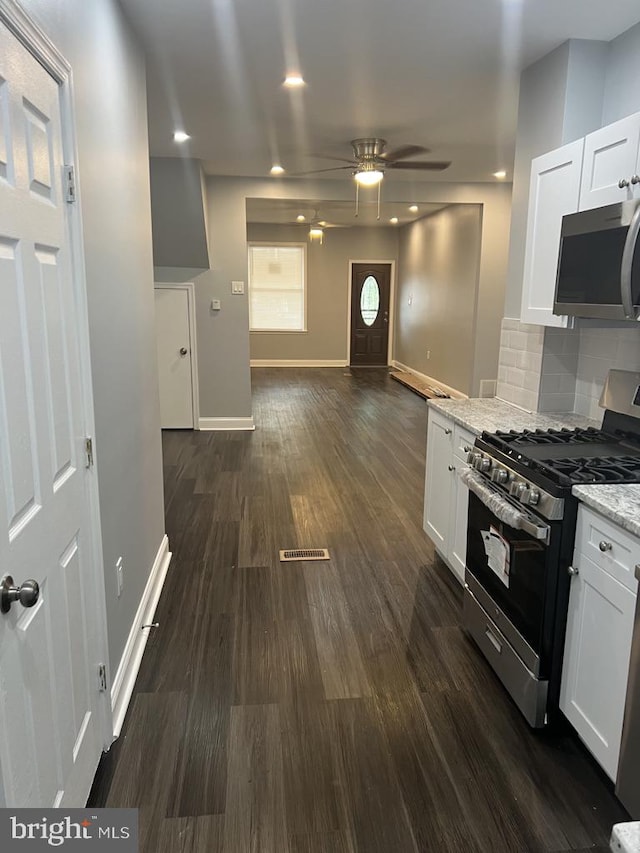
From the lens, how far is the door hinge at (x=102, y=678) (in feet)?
6.17

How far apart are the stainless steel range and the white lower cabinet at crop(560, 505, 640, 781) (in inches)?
1.9

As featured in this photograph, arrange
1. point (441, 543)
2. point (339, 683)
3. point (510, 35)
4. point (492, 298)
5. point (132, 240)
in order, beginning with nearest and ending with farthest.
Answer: point (339, 683) < point (132, 240) < point (510, 35) < point (441, 543) < point (492, 298)

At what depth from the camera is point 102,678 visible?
74.7 inches

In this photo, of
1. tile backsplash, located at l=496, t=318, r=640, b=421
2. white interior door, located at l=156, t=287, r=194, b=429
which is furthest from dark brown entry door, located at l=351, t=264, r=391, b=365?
tile backsplash, located at l=496, t=318, r=640, b=421

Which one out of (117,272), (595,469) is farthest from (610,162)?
(117,272)

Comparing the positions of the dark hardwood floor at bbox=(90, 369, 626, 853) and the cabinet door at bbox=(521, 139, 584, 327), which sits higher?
the cabinet door at bbox=(521, 139, 584, 327)

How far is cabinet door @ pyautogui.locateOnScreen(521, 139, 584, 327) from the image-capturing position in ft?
8.27

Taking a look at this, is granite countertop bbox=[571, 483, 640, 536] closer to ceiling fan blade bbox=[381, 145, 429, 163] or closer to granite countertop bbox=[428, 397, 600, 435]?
granite countertop bbox=[428, 397, 600, 435]

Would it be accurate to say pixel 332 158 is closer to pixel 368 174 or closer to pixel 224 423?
pixel 368 174

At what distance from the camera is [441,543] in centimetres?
328

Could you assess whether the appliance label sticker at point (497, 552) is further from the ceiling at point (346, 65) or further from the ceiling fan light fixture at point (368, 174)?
the ceiling fan light fixture at point (368, 174)

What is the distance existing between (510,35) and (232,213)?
12.8 ft

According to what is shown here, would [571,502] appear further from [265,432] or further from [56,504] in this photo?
[265,432]

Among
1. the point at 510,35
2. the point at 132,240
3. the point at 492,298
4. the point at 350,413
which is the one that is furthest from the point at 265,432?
the point at 510,35
